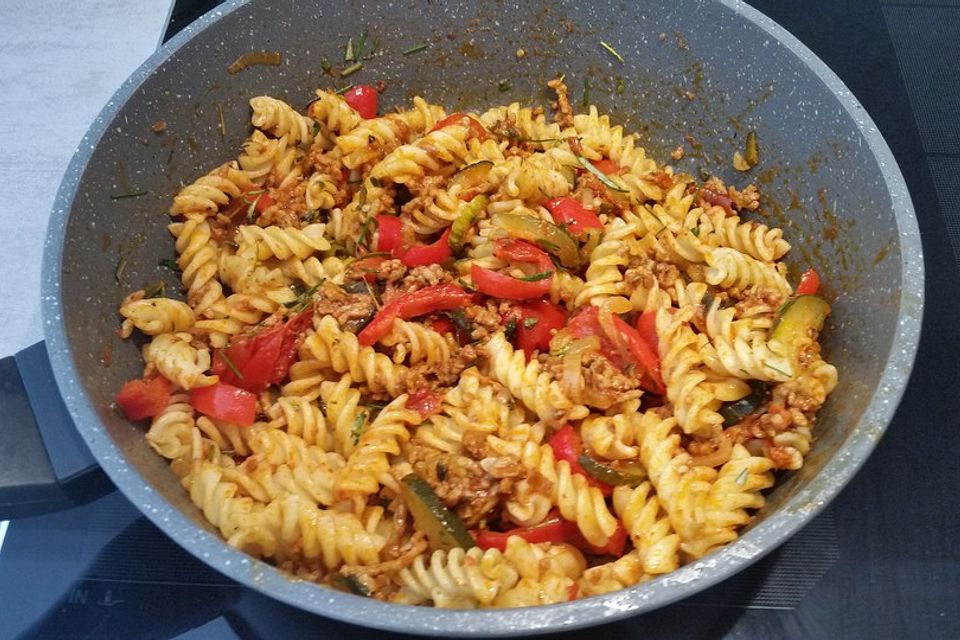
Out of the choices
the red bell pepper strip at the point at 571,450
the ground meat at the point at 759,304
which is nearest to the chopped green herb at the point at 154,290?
the red bell pepper strip at the point at 571,450

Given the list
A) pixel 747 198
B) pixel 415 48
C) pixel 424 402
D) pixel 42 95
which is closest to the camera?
pixel 424 402

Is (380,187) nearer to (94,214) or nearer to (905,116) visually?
(94,214)

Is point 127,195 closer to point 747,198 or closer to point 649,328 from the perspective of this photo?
point 649,328

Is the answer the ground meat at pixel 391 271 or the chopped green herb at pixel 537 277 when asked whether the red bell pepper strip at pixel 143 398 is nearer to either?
the ground meat at pixel 391 271

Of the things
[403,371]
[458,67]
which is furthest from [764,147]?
[403,371]

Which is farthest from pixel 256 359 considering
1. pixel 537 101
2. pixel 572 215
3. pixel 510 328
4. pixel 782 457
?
pixel 537 101

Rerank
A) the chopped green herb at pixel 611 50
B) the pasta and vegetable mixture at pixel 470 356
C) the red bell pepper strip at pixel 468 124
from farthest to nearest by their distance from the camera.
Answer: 1. the chopped green herb at pixel 611 50
2. the red bell pepper strip at pixel 468 124
3. the pasta and vegetable mixture at pixel 470 356
